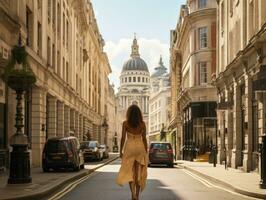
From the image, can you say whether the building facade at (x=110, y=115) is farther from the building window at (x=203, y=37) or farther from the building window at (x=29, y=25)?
the building window at (x=29, y=25)

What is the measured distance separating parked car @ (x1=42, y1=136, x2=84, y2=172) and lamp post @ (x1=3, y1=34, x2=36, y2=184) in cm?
974

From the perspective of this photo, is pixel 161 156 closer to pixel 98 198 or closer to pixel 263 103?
pixel 263 103

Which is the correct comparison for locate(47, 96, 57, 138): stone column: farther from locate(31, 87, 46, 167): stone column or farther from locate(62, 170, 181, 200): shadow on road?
locate(62, 170, 181, 200): shadow on road

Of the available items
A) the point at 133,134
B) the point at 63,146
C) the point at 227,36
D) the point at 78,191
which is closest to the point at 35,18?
the point at 63,146

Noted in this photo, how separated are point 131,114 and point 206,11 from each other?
136 ft

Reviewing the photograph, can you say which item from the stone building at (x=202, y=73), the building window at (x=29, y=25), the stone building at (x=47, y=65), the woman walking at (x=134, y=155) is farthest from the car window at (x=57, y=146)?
the stone building at (x=202, y=73)

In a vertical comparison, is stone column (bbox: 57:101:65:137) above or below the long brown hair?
above

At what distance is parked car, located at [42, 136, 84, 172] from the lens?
28.2 metres

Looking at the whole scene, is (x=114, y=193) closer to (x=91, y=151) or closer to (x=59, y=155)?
(x=59, y=155)

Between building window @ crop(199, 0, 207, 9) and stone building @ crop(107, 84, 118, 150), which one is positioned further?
stone building @ crop(107, 84, 118, 150)

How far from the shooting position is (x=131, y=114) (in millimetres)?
12102

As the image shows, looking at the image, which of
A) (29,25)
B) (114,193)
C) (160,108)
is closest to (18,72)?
(114,193)

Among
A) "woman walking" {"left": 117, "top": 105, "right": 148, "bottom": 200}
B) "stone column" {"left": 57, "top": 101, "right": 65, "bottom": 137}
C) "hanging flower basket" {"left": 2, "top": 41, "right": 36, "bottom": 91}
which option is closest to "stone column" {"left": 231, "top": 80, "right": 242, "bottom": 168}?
"stone column" {"left": 57, "top": 101, "right": 65, "bottom": 137}

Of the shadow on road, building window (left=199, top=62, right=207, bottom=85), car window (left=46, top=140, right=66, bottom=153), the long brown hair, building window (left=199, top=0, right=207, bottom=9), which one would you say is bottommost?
the shadow on road
